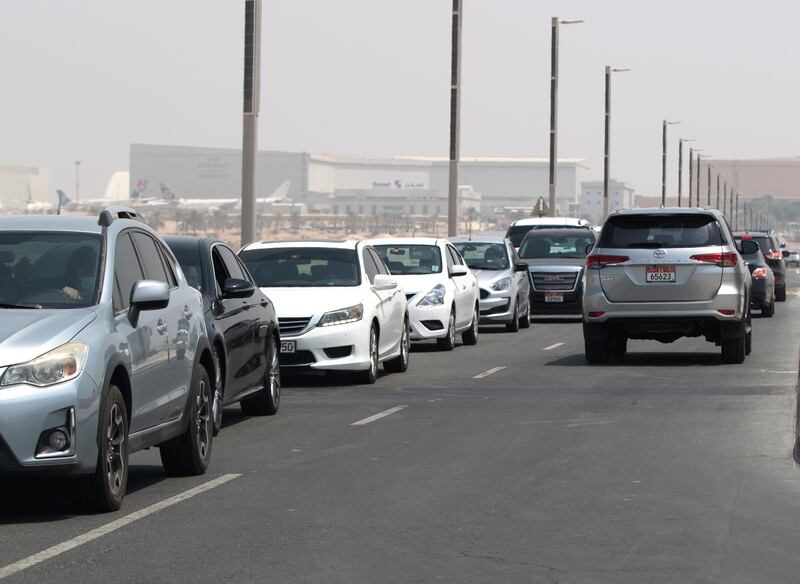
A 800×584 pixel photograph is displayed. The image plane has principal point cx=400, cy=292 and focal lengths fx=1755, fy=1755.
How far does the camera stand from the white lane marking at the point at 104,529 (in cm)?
801

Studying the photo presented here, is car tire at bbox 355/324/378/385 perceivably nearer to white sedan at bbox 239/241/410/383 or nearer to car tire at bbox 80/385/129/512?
white sedan at bbox 239/241/410/383

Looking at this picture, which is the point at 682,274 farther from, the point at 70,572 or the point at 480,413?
the point at 70,572

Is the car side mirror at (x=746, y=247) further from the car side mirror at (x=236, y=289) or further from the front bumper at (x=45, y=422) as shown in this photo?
the front bumper at (x=45, y=422)

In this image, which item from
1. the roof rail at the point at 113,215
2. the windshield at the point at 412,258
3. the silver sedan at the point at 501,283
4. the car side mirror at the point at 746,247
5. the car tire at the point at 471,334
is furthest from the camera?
the silver sedan at the point at 501,283

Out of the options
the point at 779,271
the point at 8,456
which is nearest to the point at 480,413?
the point at 8,456

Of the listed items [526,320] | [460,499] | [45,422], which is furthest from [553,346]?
[45,422]

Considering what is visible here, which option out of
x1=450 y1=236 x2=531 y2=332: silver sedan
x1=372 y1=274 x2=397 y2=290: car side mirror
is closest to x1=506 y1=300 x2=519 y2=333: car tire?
x1=450 y1=236 x2=531 y2=332: silver sedan

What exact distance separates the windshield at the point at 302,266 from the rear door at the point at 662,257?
11.5ft

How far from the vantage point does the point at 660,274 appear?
20.9m

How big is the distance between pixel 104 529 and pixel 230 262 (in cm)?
631

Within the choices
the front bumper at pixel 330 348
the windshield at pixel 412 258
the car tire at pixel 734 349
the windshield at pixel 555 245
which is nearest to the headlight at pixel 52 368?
the front bumper at pixel 330 348

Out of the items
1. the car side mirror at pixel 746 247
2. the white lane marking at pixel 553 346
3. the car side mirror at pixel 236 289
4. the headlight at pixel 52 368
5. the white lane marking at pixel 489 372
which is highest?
the car side mirror at pixel 746 247

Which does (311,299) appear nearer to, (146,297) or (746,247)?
(746,247)

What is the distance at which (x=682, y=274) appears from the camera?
68.5 feet
